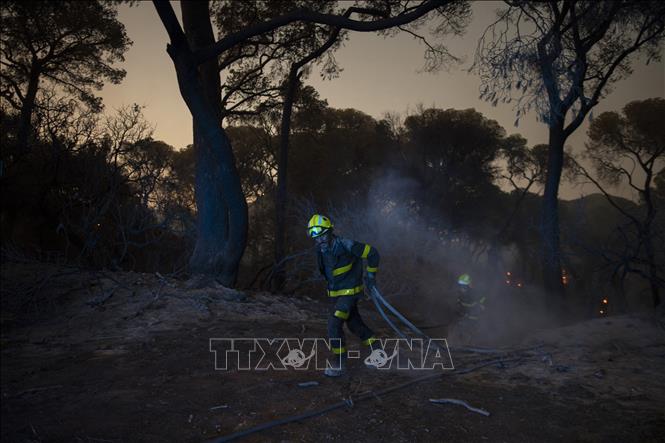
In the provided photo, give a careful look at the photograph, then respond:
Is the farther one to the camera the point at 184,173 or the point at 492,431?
the point at 184,173

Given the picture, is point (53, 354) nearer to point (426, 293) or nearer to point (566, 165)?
point (426, 293)

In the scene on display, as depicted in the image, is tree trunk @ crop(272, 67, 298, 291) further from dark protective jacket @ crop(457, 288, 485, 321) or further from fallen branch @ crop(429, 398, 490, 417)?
fallen branch @ crop(429, 398, 490, 417)

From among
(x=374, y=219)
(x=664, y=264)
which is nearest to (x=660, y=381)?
(x=664, y=264)

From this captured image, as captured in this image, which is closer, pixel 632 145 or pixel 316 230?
pixel 316 230

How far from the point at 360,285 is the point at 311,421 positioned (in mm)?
2066

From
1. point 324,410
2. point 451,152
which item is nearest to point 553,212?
point 324,410

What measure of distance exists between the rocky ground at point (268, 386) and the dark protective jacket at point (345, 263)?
108cm

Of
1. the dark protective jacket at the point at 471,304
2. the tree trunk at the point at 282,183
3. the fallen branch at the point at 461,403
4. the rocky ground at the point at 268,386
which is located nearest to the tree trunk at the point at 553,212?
the dark protective jacket at the point at 471,304

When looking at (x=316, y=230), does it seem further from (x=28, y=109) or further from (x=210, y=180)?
(x=28, y=109)

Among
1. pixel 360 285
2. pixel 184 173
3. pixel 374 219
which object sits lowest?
pixel 360 285

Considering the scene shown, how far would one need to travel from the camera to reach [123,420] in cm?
380

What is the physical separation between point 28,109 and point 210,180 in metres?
8.18

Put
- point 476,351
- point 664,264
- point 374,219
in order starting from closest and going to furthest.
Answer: point 476,351 → point 664,264 → point 374,219

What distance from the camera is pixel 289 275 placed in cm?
1360
